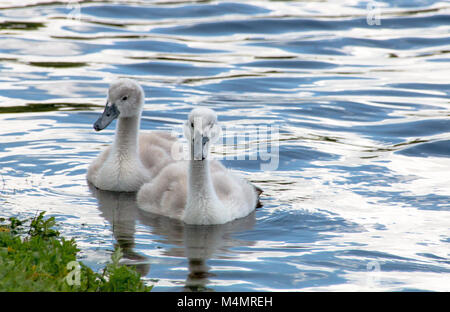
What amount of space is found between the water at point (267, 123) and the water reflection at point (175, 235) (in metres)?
0.03

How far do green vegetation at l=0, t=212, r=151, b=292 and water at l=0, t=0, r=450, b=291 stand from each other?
873 mm

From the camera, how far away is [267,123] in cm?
1332

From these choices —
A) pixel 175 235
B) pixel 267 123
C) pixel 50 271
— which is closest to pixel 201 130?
pixel 175 235

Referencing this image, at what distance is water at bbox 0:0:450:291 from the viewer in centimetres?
797

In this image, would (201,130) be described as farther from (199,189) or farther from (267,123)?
(267,123)

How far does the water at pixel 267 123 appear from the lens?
26.2ft

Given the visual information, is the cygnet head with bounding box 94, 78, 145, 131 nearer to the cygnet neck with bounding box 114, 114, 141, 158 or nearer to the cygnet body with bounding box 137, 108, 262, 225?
the cygnet neck with bounding box 114, 114, 141, 158

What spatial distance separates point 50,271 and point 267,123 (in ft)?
24.4

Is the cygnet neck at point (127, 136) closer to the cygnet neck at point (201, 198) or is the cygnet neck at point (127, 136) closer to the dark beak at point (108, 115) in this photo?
the dark beak at point (108, 115)

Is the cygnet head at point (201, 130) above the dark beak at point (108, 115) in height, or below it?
below

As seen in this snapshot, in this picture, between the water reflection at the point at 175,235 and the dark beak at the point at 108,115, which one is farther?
the dark beak at the point at 108,115

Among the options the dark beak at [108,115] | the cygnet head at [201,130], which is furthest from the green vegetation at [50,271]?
the dark beak at [108,115]
